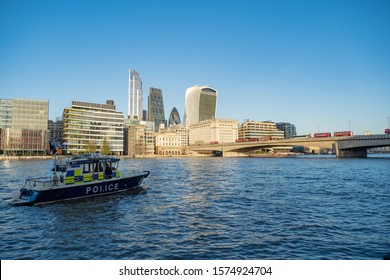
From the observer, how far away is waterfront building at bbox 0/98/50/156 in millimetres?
145238

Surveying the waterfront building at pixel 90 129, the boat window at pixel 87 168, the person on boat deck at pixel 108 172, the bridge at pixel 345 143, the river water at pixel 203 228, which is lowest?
the river water at pixel 203 228

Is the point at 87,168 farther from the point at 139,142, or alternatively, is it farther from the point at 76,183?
the point at 139,142

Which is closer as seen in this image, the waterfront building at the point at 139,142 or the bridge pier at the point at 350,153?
the bridge pier at the point at 350,153

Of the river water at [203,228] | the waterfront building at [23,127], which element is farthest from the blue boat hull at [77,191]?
the waterfront building at [23,127]

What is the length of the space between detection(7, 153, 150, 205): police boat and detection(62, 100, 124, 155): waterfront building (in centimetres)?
10389

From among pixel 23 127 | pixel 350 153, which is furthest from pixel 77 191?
pixel 23 127

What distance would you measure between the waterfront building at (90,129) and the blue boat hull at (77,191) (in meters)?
103

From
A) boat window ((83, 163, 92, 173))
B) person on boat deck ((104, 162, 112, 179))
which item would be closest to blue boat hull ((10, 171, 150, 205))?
person on boat deck ((104, 162, 112, 179))

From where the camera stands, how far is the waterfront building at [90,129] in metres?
137

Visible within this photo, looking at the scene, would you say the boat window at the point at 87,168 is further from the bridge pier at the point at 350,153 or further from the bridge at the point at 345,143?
the bridge pier at the point at 350,153

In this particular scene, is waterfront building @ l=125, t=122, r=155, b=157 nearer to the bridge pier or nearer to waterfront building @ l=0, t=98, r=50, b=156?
waterfront building @ l=0, t=98, r=50, b=156

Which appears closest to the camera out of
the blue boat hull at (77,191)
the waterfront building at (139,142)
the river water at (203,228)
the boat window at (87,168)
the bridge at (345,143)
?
the river water at (203,228)

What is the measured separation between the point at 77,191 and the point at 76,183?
2.43 ft
